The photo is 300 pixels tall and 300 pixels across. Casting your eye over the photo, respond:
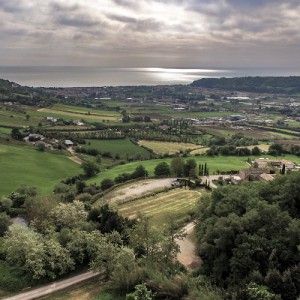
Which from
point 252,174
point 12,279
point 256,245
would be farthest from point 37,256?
point 252,174

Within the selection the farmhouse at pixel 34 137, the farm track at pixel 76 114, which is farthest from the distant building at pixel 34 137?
the farm track at pixel 76 114

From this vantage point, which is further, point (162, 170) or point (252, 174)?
point (162, 170)

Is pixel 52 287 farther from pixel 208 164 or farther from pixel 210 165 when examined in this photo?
pixel 208 164

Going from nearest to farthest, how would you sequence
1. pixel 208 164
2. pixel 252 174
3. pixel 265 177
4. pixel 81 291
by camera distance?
1. pixel 81 291
2. pixel 265 177
3. pixel 252 174
4. pixel 208 164

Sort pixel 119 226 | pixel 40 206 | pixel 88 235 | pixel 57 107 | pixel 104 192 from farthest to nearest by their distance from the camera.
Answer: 1. pixel 57 107
2. pixel 104 192
3. pixel 40 206
4. pixel 119 226
5. pixel 88 235

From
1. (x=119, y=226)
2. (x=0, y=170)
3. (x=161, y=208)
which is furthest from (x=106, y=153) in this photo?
(x=119, y=226)

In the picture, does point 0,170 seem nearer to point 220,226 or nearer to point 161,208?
point 161,208

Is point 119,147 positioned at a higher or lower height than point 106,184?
lower
